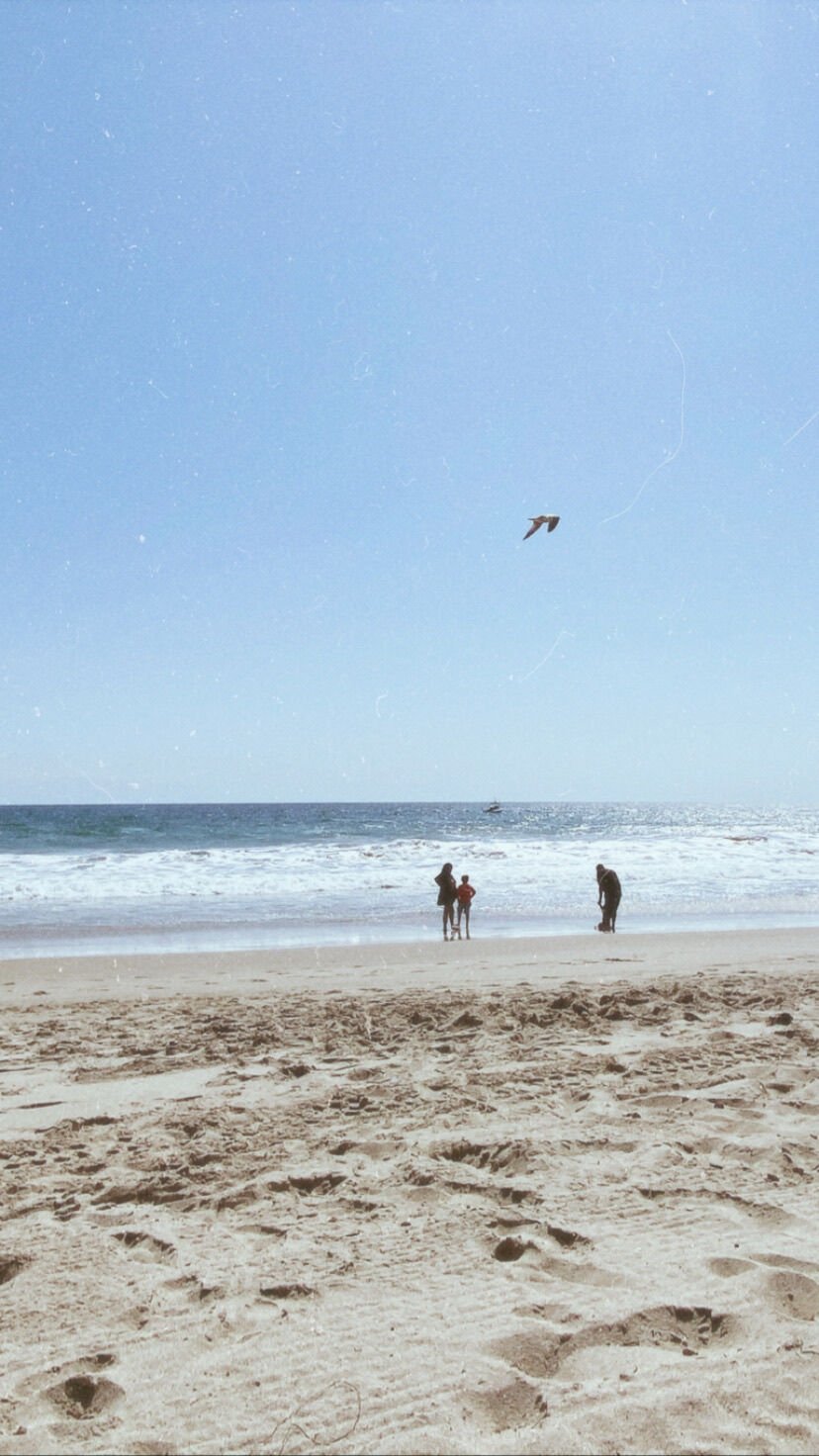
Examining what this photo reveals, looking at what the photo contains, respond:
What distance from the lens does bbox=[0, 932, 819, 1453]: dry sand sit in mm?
2648

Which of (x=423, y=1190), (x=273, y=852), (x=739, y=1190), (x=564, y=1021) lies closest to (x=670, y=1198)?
(x=739, y=1190)

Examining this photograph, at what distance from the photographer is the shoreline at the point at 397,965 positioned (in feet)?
34.2

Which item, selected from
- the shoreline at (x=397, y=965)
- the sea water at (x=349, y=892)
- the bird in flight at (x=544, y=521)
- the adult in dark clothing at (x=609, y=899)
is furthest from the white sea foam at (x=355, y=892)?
the bird in flight at (x=544, y=521)

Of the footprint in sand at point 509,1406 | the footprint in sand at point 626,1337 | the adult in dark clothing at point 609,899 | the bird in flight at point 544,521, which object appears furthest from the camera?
the adult in dark clothing at point 609,899

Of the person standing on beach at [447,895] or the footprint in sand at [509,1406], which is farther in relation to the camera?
the person standing on beach at [447,895]

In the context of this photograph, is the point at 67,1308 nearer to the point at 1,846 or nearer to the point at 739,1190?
the point at 739,1190

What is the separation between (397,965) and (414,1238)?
8.51m

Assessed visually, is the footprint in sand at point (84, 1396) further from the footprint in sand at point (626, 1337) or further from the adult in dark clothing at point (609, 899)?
the adult in dark clothing at point (609, 899)

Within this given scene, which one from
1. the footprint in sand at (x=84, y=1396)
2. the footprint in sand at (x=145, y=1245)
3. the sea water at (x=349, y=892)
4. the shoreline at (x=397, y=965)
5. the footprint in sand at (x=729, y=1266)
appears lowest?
the sea water at (x=349, y=892)

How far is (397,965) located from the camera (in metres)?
12.2

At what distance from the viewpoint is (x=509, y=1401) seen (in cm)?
268

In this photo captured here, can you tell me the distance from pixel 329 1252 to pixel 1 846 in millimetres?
46340

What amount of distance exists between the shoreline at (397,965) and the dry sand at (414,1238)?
283 centimetres

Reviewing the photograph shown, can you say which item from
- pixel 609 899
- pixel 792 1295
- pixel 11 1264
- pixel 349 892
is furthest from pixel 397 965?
pixel 349 892
